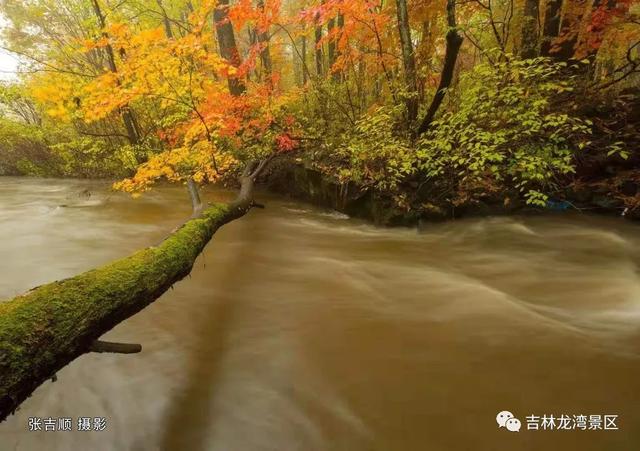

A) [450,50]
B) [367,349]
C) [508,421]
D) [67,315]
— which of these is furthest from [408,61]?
[67,315]

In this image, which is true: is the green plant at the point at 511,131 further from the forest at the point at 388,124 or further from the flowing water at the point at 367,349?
the flowing water at the point at 367,349

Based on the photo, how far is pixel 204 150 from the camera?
371 inches

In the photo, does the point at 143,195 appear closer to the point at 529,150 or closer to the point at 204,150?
the point at 204,150

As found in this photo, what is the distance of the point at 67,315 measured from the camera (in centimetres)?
207

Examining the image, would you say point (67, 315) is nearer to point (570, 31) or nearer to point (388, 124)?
point (388, 124)

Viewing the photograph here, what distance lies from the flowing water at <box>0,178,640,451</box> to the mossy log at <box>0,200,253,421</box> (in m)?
0.97

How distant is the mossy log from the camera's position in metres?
1.72

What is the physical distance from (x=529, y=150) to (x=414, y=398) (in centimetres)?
517

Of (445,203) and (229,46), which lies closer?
(445,203)

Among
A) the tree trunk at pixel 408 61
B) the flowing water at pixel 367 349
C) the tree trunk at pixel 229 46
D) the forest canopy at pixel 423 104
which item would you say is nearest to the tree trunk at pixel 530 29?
the forest canopy at pixel 423 104

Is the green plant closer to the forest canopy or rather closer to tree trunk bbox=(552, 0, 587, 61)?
the forest canopy

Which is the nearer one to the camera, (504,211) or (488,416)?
(488,416)

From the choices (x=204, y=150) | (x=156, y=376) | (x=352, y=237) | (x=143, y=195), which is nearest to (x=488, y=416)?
(x=156, y=376)

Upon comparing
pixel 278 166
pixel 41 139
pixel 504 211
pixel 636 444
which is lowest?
pixel 636 444
